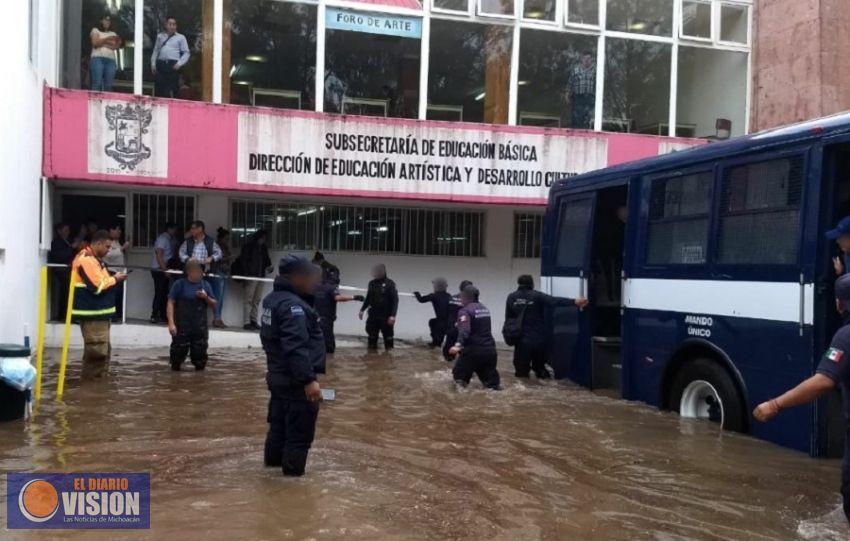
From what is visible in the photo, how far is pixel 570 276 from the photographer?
31.6ft

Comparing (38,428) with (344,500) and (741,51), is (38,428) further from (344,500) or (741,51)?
(741,51)

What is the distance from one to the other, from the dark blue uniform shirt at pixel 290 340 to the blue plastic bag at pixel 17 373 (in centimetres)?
271

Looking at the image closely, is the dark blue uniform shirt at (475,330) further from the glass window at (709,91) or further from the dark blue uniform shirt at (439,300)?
the glass window at (709,91)

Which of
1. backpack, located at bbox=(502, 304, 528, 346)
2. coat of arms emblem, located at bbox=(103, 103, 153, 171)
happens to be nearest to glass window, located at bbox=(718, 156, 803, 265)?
backpack, located at bbox=(502, 304, 528, 346)

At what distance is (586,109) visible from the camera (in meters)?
15.1

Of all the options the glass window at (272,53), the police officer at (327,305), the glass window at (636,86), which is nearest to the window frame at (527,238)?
the glass window at (636,86)

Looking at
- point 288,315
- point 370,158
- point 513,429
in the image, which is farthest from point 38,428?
point 370,158

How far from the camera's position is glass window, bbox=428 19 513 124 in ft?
47.9

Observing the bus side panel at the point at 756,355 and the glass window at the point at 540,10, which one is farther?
the glass window at the point at 540,10

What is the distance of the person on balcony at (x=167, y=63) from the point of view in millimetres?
13117

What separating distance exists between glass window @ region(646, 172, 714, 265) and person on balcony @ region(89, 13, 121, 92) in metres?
9.22

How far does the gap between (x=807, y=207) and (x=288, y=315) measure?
3.93 metres

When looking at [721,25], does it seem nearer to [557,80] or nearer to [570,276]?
[557,80]

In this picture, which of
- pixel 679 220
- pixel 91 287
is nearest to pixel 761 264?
pixel 679 220
